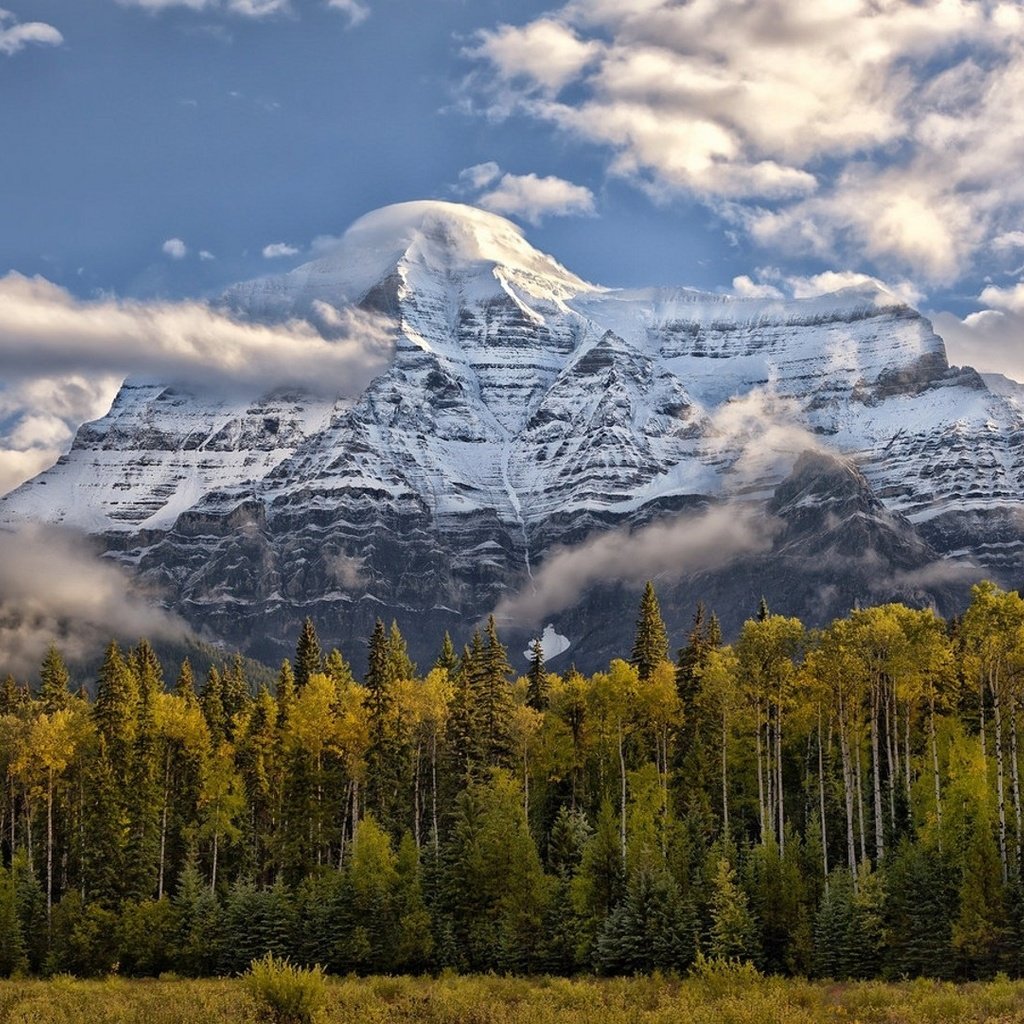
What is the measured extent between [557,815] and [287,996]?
Result: 55.5 m

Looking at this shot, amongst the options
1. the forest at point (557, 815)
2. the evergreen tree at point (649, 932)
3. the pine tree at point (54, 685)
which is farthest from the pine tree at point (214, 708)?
A: the evergreen tree at point (649, 932)

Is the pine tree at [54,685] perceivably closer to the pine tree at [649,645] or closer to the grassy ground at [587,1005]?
the pine tree at [649,645]

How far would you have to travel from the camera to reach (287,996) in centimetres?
4247

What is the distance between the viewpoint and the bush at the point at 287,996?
4225 centimetres

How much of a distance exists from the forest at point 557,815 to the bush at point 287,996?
30055 mm

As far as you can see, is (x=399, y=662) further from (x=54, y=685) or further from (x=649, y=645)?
(x=54, y=685)

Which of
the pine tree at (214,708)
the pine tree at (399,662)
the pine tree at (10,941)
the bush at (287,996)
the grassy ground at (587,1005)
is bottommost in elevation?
the pine tree at (10,941)

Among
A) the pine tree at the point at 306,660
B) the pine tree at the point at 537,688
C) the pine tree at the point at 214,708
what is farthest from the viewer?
the pine tree at the point at 306,660

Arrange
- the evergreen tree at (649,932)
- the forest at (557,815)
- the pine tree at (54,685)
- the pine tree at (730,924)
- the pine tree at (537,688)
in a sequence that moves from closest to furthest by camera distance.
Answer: the pine tree at (730,924), the forest at (557,815), the evergreen tree at (649,932), the pine tree at (537,688), the pine tree at (54,685)

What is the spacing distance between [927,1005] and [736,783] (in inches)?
2003

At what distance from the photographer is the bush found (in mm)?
42250

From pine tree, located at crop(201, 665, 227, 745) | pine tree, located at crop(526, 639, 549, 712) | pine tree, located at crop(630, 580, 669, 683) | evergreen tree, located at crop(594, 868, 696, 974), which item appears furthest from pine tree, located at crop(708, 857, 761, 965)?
pine tree, located at crop(201, 665, 227, 745)

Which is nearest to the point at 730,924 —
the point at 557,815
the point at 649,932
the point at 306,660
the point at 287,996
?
the point at 649,932

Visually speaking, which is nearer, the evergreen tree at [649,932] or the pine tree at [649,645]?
the evergreen tree at [649,932]
